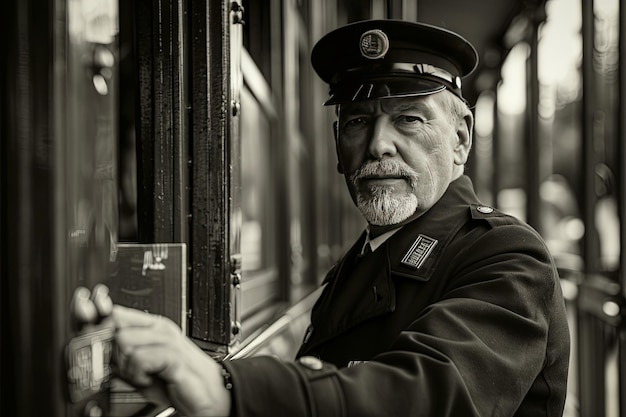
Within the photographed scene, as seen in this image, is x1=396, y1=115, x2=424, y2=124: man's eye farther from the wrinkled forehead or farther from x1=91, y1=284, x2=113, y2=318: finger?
x1=91, y1=284, x2=113, y2=318: finger

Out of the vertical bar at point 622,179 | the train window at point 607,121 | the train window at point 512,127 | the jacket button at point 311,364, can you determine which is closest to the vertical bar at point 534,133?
the train window at point 512,127

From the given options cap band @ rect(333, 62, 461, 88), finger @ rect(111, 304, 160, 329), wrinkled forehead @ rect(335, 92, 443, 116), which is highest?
cap band @ rect(333, 62, 461, 88)

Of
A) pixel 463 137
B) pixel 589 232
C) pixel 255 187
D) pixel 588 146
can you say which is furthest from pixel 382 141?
pixel 589 232

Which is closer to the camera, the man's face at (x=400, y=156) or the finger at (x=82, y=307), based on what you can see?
the finger at (x=82, y=307)

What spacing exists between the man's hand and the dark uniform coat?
0.05 m

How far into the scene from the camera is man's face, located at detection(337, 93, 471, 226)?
1558mm

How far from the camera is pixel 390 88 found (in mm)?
1551

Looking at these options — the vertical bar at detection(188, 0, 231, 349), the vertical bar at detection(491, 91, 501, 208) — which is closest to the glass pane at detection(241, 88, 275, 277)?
the vertical bar at detection(188, 0, 231, 349)

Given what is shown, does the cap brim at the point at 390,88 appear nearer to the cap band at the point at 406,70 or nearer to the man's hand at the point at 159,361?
the cap band at the point at 406,70

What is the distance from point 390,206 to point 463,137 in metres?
0.33

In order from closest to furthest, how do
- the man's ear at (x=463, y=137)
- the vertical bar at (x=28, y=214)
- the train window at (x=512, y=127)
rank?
the vertical bar at (x=28, y=214) < the man's ear at (x=463, y=137) < the train window at (x=512, y=127)

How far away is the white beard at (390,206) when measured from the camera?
1.55 meters

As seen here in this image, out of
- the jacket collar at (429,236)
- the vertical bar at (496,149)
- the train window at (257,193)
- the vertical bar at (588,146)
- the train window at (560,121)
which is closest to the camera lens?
the jacket collar at (429,236)

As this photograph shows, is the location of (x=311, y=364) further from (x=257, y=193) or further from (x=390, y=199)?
(x=257, y=193)
